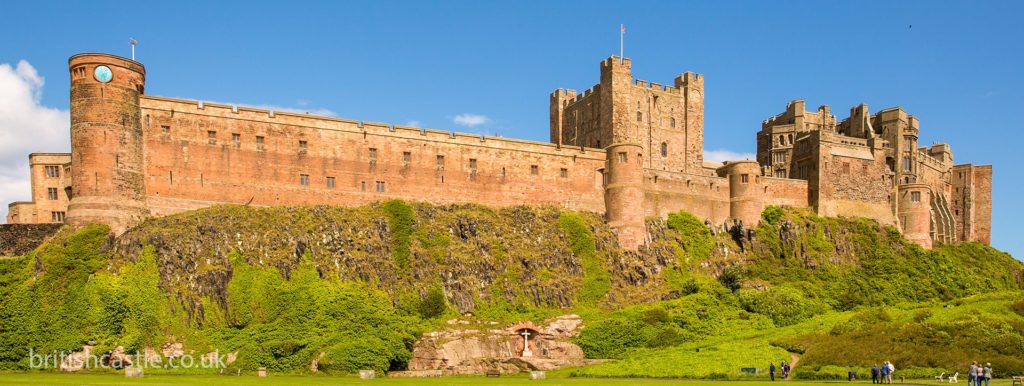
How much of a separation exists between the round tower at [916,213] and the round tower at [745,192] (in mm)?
14469

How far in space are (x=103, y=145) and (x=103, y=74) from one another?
440cm

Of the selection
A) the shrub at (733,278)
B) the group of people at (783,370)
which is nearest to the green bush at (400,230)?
the shrub at (733,278)

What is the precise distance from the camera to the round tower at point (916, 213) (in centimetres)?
8538

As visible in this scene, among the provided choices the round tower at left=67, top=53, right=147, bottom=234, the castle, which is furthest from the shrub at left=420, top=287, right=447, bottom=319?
the round tower at left=67, top=53, right=147, bottom=234

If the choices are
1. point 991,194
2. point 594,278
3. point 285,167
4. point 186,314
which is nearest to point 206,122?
point 285,167

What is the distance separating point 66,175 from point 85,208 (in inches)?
245

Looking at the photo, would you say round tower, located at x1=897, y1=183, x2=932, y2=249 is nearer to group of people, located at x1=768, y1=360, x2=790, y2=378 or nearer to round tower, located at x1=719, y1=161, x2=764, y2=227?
round tower, located at x1=719, y1=161, x2=764, y2=227

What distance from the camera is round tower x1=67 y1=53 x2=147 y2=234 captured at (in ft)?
194

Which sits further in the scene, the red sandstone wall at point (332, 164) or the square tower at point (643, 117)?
the square tower at point (643, 117)

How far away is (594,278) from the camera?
226ft

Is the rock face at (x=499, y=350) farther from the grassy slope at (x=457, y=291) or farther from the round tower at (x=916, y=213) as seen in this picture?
the round tower at (x=916, y=213)

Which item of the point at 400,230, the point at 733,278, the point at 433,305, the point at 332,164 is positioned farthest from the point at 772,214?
the point at 332,164

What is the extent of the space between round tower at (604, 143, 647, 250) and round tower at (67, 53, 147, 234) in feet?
110

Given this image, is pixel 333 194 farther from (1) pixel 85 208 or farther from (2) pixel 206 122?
(1) pixel 85 208
